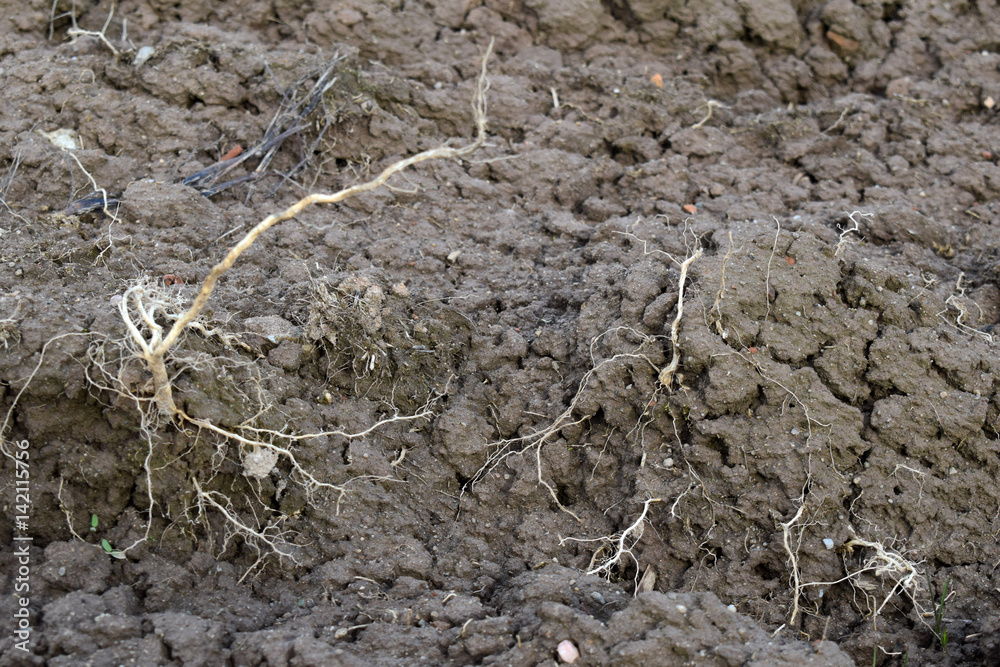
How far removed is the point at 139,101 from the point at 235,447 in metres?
1.95

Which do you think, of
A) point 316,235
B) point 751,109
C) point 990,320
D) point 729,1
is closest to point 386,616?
point 316,235

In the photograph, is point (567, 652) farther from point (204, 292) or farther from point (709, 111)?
point (709, 111)

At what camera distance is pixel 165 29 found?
3.84m

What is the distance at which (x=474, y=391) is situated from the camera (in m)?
2.81

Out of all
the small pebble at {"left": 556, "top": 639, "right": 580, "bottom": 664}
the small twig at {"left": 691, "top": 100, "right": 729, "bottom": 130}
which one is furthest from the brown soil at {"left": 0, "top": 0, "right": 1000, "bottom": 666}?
the small twig at {"left": 691, "top": 100, "right": 729, "bottom": 130}

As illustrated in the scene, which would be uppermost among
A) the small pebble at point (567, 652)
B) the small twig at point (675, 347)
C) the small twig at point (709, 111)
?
the small twig at point (709, 111)

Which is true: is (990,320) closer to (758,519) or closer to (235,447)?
(758,519)

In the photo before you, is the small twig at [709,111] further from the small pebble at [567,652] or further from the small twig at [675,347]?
the small pebble at [567,652]

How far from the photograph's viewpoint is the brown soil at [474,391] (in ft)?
7.46

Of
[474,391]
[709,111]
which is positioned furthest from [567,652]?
[709,111]

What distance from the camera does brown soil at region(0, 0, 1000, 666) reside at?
89.5 inches

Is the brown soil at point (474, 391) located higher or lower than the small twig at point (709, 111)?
lower

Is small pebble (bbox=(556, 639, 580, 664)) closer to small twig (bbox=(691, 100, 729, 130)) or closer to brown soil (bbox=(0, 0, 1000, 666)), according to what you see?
brown soil (bbox=(0, 0, 1000, 666))

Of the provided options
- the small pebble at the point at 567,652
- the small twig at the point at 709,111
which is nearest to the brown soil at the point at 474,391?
the small pebble at the point at 567,652
